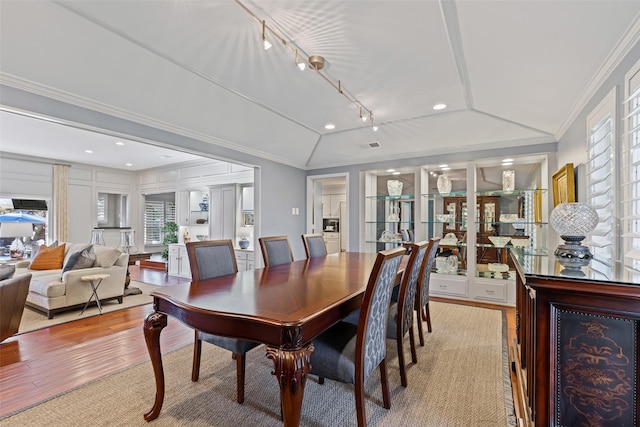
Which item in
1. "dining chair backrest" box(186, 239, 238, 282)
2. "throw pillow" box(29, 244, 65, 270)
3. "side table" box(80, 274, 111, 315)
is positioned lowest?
"side table" box(80, 274, 111, 315)

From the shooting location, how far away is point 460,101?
3.33m

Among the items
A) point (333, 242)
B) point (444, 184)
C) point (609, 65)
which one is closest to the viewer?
point (609, 65)

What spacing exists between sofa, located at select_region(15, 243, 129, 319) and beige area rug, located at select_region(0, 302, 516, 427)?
2.13 metres

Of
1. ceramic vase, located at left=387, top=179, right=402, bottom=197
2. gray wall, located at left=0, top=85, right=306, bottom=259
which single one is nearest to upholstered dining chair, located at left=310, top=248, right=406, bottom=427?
gray wall, located at left=0, top=85, right=306, bottom=259

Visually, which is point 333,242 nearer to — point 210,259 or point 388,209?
point 388,209

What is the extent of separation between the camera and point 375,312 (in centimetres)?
160

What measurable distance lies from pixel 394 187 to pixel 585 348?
13.0 feet

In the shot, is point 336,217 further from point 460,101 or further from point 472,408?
point 472,408

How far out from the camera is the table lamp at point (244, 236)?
5.65 metres

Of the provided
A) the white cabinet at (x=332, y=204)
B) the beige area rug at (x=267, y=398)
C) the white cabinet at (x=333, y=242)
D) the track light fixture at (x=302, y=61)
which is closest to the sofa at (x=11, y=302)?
the beige area rug at (x=267, y=398)

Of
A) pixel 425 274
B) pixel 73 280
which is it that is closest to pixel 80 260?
pixel 73 280

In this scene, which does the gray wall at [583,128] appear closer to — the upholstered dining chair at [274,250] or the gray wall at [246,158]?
the upholstered dining chair at [274,250]

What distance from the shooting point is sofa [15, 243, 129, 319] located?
140 inches

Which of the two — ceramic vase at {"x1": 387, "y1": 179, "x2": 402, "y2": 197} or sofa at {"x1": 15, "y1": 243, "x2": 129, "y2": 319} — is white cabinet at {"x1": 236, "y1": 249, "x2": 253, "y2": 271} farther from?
ceramic vase at {"x1": 387, "y1": 179, "x2": 402, "y2": 197}
